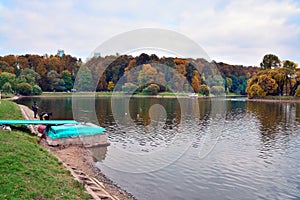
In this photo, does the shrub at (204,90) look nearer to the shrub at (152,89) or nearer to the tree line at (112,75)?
the tree line at (112,75)


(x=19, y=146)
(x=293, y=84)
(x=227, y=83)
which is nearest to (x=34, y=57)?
(x=227, y=83)

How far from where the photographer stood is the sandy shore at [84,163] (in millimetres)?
11796

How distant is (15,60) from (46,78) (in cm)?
1601

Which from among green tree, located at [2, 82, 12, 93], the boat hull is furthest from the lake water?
green tree, located at [2, 82, 12, 93]

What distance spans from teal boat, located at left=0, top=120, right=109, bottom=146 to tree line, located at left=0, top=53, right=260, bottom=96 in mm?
52690

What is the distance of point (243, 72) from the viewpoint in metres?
145

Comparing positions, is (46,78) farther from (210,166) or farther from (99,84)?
(210,166)

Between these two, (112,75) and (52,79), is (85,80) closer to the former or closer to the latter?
(112,75)

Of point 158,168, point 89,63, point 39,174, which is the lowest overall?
point 158,168

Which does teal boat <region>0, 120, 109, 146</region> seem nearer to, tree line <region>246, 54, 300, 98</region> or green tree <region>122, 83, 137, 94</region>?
green tree <region>122, 83, 137, 94</region>

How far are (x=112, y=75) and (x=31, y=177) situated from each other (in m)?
93.1

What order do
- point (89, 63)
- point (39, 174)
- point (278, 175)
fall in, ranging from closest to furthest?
point (39, 174), point (278, 175), point (89, 63)

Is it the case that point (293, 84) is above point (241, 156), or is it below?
above

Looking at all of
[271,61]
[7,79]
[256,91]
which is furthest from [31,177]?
[271,61]
